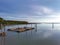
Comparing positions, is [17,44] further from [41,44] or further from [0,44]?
[41,44]

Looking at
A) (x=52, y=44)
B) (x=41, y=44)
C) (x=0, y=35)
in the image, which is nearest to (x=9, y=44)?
(x=41, y=44)

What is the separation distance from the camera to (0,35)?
16781 millimetres

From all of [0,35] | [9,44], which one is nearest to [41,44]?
[9,44]

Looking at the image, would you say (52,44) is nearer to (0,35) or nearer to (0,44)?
(0,44)

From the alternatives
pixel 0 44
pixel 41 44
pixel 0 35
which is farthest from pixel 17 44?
pixel 0 35

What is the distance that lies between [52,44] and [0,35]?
825cm

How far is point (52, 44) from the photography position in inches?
467

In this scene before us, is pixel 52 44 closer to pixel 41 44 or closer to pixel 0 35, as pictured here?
pixel 41 44

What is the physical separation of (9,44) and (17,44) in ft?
2.62

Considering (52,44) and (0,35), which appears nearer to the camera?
(52,44)

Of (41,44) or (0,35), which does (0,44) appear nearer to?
(41,44)

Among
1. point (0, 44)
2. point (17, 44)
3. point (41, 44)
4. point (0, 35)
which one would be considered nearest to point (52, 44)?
point (41, 44)

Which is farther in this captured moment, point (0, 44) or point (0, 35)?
point (0, 35)

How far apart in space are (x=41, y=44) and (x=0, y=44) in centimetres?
403
